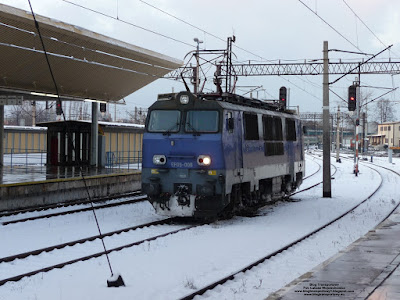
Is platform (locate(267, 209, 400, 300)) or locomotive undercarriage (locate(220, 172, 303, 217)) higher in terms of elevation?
locomotive undercarriage (locate(220, 172, 303, 217))

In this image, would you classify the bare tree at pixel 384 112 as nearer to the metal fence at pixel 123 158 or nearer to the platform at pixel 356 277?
the metal fence at pixel 123 158

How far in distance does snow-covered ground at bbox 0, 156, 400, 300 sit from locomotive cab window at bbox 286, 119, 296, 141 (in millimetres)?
2569

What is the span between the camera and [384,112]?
156m

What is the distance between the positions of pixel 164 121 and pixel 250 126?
2.57 meters

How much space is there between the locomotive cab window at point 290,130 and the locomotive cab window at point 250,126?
3361 mm

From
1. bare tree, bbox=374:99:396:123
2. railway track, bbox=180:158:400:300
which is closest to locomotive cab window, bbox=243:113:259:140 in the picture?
railway track, bbox=180:158:400:300

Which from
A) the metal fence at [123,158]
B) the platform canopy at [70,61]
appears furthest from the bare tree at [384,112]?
the platform canopy at [70,61]

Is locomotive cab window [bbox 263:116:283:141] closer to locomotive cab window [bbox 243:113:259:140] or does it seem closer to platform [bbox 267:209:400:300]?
locomotive cab window [bbox 243:113:259:140]

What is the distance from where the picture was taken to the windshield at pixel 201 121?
15.2 meters

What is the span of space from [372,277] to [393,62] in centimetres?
3130

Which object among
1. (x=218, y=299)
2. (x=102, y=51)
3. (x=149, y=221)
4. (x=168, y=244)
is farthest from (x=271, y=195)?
(x=218, y=299)

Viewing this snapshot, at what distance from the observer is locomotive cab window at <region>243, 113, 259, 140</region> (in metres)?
16.4

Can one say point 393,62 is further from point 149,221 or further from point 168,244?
point 168,244

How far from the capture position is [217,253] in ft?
38.0
